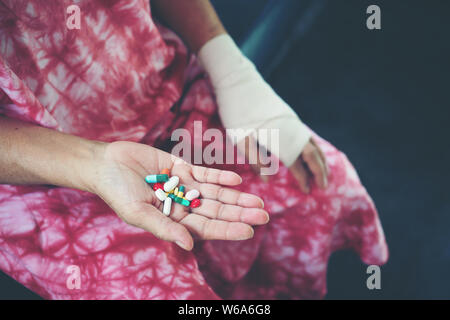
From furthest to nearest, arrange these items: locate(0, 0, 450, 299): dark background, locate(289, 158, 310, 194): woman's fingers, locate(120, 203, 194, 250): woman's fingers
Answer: locate(0, 0, 450, 299): dark background, locate(289, 158, 310, 194): woman's fingers, locate(120, 203, 194, 250): woman's fingers

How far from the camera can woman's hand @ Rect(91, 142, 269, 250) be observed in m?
0.52

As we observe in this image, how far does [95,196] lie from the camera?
0.60 meters

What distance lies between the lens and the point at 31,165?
531 mm

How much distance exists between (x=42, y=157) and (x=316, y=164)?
0.54 m

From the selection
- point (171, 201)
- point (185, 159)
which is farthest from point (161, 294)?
point (185, 159)

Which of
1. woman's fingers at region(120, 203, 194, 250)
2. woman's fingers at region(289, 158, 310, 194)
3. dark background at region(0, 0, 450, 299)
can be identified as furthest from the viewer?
dark background at region(0, 0, 450, 299)

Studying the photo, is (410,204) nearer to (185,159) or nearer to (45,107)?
(185,159)

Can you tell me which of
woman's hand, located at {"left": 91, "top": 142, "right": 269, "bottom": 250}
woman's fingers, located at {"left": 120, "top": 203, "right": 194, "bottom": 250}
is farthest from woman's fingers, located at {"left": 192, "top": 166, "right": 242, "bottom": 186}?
→ woman's fingers, located at {"left": 120, "top": 203, "right": 194, "bottom": 250}

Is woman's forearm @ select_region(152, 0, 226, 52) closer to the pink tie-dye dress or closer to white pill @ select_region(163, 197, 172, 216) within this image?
the pink tie-dye dress

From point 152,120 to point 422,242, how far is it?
98 cm

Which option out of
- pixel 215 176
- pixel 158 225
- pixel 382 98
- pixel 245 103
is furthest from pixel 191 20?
pixel 382 98

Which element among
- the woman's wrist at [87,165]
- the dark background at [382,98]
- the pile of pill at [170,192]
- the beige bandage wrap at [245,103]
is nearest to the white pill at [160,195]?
the pile of pill at [170,192]

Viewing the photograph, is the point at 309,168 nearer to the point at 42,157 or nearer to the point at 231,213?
the point at 231,213

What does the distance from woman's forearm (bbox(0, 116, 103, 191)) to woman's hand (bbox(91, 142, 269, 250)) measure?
1.1 inches
